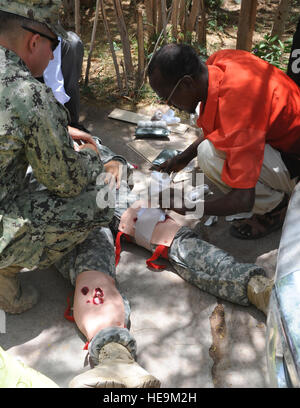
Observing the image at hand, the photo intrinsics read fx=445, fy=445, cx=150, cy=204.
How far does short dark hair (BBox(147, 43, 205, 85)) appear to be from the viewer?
222cm

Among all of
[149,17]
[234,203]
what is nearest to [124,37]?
[149,17]

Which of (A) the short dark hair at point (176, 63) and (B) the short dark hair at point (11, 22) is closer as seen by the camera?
(B) the short dark hair at point (11, 22)

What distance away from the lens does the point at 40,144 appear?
1.86 m

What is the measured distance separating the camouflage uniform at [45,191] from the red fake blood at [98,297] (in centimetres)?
14

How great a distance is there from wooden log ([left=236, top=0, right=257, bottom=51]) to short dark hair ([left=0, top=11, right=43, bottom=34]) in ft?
8.87

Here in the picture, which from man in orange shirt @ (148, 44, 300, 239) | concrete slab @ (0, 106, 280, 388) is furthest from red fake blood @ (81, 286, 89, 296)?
man in orange shirt @ (148, 44, 300, 239)

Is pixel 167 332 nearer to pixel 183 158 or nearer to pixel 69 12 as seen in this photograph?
pixel 183 158

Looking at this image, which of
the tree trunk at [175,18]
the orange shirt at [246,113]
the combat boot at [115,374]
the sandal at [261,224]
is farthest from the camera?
the tree trunk at [175,18]

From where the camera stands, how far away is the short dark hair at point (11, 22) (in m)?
1.74

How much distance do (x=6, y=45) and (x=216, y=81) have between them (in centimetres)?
106

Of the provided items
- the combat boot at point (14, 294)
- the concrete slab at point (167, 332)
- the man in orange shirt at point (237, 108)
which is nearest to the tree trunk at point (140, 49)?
the man in orange shirt at point (237, 108)

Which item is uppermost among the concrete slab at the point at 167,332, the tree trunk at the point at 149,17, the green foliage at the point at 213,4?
the tree trunk at the point at 149,17

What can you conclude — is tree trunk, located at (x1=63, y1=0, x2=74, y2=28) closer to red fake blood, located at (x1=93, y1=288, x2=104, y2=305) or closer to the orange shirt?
the orange shirt

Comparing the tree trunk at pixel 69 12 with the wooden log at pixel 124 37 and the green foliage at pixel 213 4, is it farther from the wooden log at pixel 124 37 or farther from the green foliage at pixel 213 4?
the green foliage at pixel 213 4
